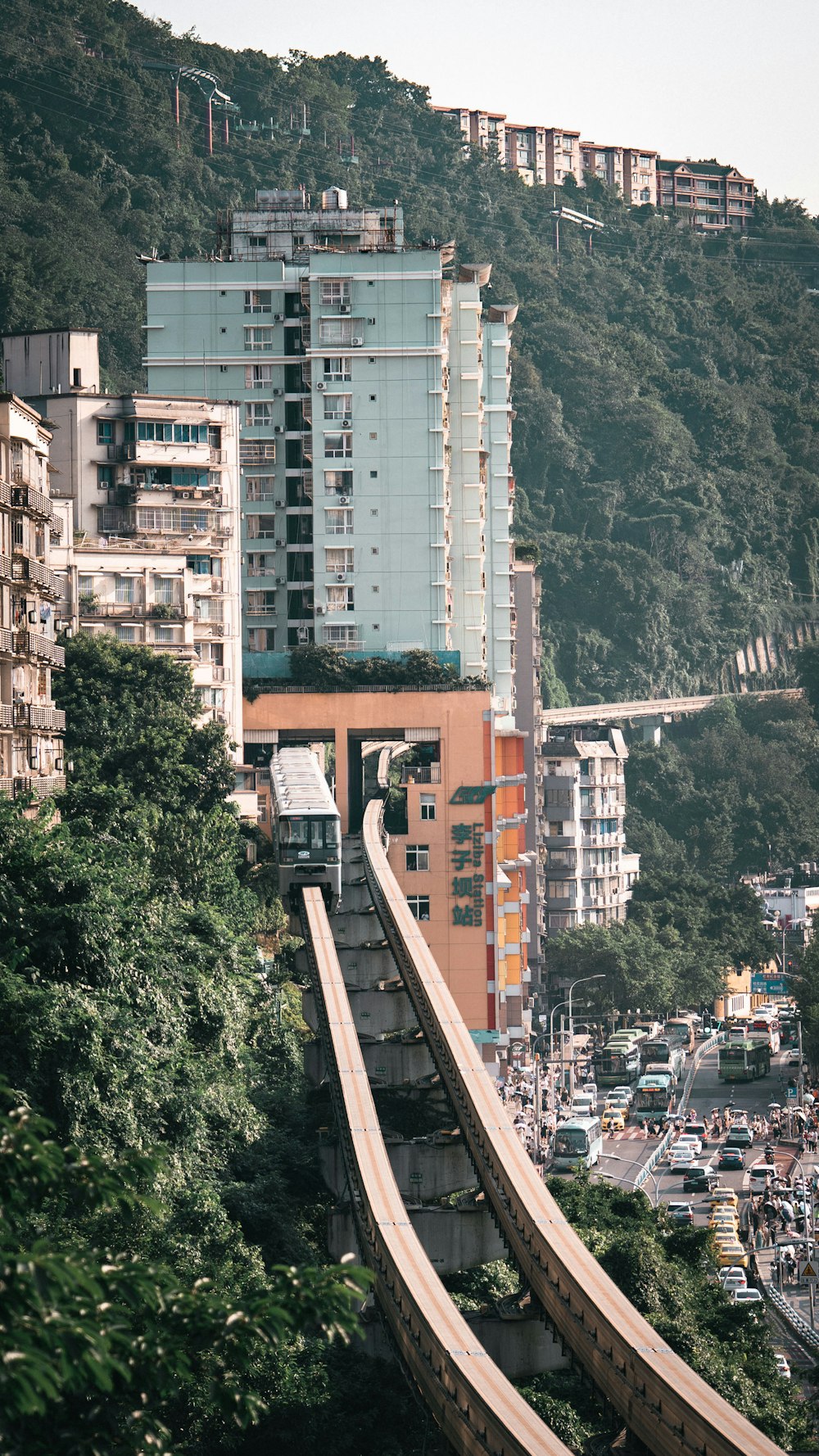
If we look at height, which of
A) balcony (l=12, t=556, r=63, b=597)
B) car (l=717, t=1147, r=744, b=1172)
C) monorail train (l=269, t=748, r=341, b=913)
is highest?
balcony (l=12, t=556, r=63, b=597)

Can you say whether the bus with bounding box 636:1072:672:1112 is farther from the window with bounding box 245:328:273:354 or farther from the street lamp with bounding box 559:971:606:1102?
the window with bounding box 245:328:273:354

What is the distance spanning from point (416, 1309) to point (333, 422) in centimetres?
6307

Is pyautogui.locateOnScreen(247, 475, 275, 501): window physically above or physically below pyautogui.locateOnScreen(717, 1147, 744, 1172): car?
above

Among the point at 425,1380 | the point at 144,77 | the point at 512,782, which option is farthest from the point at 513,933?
the point at 144,77

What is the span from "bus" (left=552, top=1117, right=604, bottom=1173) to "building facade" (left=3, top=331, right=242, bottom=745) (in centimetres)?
1868

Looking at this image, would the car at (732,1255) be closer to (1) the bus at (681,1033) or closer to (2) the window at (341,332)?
(2) the window at (341,332)

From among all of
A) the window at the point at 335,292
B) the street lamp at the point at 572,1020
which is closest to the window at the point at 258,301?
the window at the point at 335,292

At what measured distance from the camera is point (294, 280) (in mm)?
100500

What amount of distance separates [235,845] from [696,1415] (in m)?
37.7

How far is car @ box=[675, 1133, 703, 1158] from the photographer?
280 feet

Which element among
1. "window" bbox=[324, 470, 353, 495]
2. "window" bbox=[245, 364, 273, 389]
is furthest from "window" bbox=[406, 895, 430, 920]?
"window" bbox=[245, 364, 273, 389]

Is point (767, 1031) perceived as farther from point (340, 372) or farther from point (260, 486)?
point (340, 372)

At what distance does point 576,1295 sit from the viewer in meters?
42.4

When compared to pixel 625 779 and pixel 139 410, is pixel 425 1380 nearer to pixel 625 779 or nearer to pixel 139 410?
pixel 139 410
